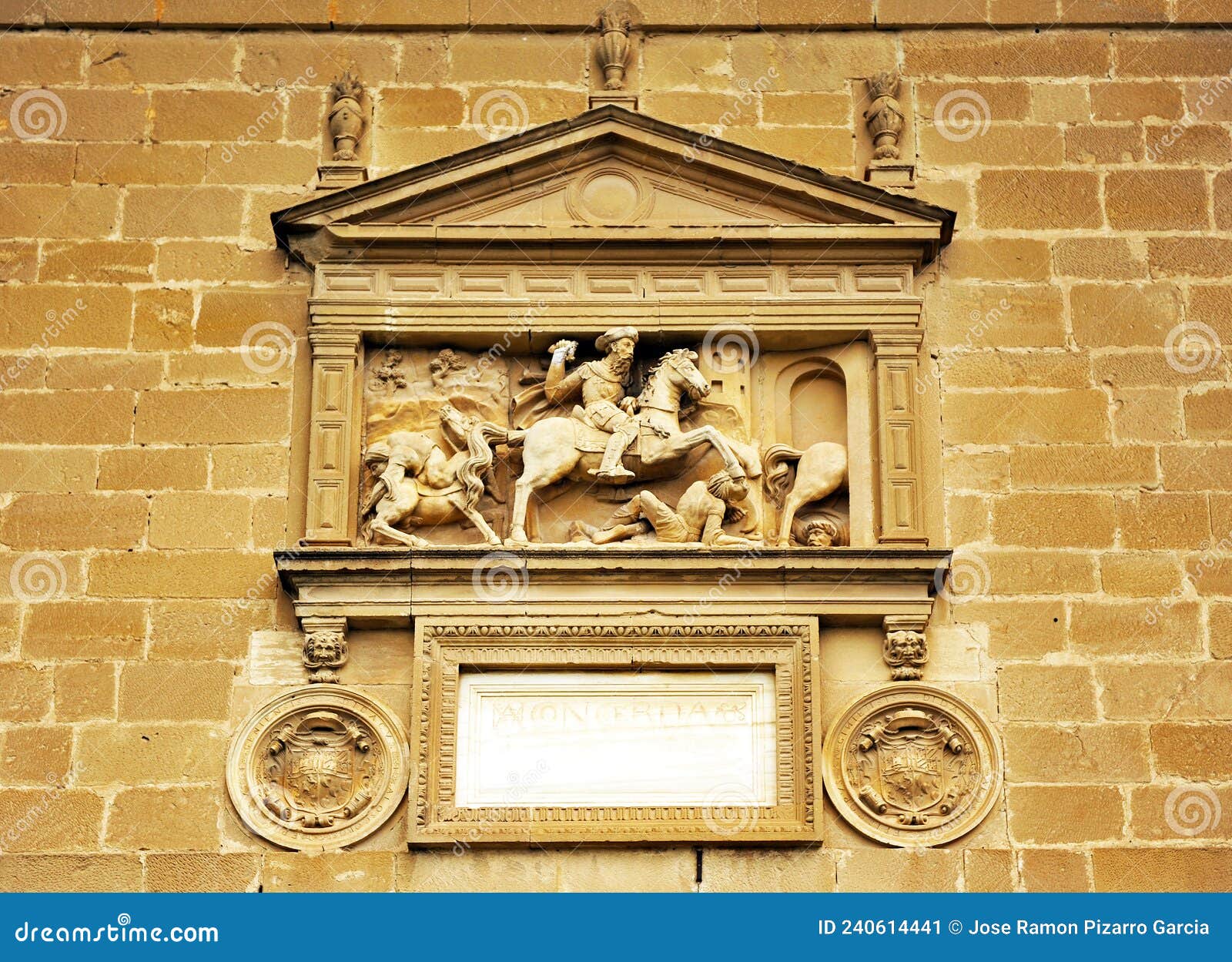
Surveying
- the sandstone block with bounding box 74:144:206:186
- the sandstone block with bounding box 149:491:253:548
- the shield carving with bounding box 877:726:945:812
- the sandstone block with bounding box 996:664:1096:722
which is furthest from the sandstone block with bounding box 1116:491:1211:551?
the sandstone block with bounding box 74:144:206:186

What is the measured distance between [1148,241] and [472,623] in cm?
376

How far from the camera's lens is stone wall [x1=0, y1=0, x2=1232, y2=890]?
33.3 ft

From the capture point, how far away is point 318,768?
10.2 metres

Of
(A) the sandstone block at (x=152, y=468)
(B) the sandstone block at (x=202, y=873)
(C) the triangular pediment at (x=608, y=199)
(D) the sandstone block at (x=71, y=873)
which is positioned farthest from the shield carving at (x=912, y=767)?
(A) the sandstone block at (x=152, y=468)

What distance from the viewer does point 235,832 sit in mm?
10133

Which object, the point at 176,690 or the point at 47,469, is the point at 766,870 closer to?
the point at 176,690

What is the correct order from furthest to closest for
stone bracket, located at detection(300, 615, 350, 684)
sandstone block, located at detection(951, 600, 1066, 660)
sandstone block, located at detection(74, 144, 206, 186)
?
sandstone block, located at detection(74, 144, 206, 186) < sandstone block, located at detection(951, 600, 1066, 660) < stone bracket, located at detection(300, 615, 350, 684)

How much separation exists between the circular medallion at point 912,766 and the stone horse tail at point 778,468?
3.57 ft

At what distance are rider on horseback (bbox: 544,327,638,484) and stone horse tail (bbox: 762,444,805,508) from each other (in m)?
0.63

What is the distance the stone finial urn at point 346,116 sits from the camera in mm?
11406

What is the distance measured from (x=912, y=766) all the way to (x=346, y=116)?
13.6 feet

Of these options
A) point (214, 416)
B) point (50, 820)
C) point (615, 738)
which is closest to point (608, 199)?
point (214, 416)

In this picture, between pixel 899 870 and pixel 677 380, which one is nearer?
pixel 899 870

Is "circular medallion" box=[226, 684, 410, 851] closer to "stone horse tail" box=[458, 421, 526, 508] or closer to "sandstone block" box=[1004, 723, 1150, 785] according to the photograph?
"stone horse tail" box=[458, 421, 526, 508]
